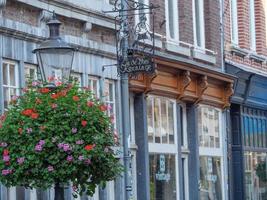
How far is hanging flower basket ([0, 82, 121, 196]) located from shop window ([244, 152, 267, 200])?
57.8 feet

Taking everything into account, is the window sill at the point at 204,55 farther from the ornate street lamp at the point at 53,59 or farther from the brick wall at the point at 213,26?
the ornate street lamp at the point at 53,59

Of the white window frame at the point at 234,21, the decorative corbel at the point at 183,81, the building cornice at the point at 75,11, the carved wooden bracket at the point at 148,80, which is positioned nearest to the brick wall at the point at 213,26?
the white window frame at the point at 234,21

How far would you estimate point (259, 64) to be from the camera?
34.0 metres

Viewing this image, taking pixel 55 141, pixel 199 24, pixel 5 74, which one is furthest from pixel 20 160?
pixel 199 24

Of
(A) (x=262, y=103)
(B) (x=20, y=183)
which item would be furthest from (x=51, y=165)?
(A) (x=262, y=103)

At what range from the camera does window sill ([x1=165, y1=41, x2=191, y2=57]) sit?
85.2ft

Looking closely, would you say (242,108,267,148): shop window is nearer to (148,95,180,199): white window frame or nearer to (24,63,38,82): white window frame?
(148,95,180,199): white window frame

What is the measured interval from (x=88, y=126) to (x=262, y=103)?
19.4m

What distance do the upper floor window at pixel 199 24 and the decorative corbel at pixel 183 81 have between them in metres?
2.81

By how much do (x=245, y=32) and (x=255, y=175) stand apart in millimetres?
4361

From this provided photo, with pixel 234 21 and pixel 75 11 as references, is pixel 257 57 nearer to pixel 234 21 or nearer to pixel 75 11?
pixel 234 21

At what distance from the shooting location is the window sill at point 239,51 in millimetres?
30938

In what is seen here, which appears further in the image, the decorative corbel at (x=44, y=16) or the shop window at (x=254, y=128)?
the shop window at (x=254, y=128)

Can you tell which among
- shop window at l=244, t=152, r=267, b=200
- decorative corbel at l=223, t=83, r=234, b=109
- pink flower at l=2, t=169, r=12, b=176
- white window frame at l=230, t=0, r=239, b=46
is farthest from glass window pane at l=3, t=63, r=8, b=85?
shop window at l=244, t=152, r=267, b=200
